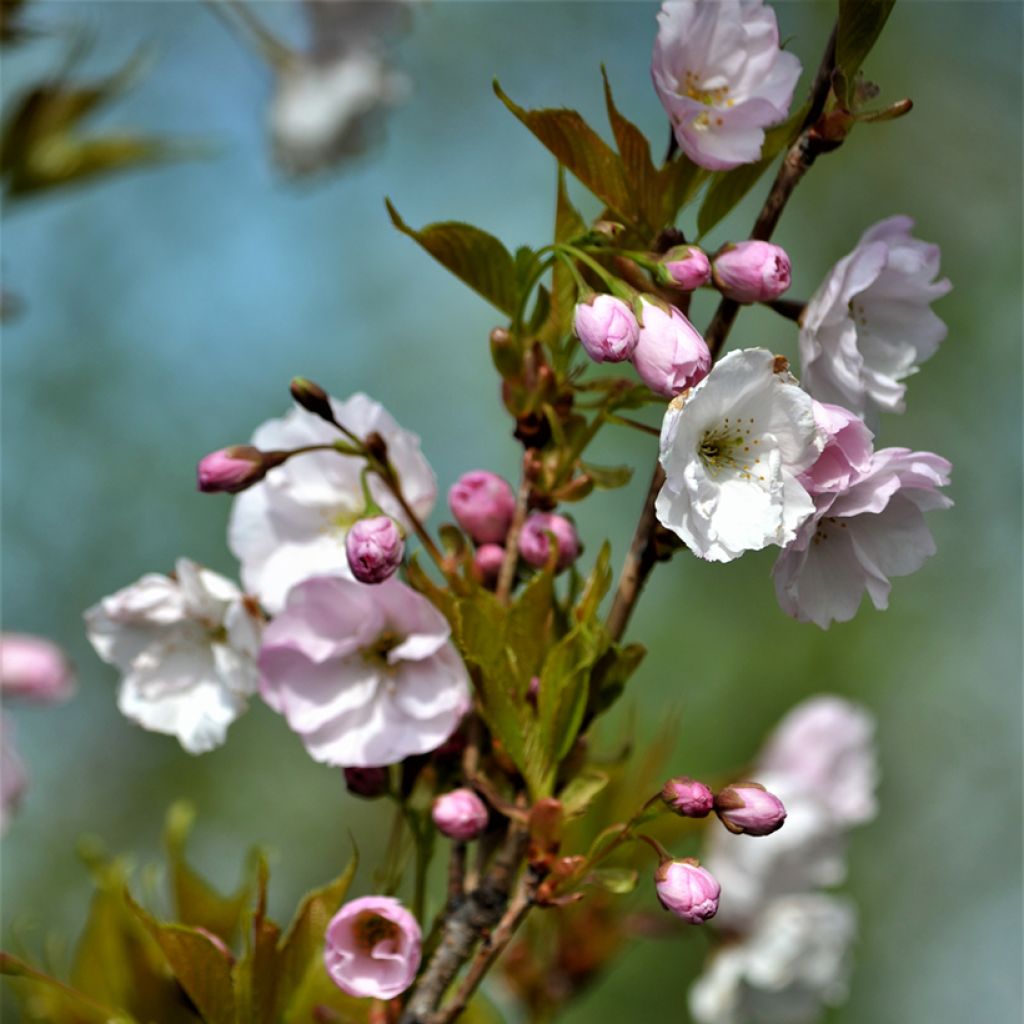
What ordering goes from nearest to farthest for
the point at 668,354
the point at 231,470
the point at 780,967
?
the point at 668,354 < the point at 231,470 < the point at 780,967

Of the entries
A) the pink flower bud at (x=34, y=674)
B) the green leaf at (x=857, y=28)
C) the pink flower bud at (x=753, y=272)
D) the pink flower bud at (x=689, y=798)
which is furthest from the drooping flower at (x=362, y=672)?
the pink flower bud at (x=34, y=674)

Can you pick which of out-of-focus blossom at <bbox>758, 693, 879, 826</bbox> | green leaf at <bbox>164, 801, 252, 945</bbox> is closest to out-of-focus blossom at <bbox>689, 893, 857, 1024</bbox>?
out-of-focus blossom at <bbox>758, 693, 879, 826</bbox>

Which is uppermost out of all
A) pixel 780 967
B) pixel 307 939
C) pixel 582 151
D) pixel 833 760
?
pixel 582 151

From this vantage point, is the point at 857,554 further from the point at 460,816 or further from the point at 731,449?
the point at 460,816

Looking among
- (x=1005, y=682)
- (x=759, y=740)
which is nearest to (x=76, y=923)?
(x=759, y=740)

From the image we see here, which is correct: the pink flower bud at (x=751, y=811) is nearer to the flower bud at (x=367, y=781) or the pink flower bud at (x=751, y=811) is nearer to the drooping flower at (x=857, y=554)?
the drooping flower at (x=857, y=554)

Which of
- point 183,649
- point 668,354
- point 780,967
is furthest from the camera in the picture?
point 780,967

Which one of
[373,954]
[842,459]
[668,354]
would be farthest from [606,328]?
[373,954]
